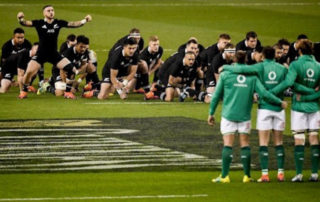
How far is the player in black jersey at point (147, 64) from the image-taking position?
95.9 feet

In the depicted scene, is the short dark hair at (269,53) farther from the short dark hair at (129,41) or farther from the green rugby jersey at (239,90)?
the short dark hair at (129,41)

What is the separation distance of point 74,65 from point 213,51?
354cm

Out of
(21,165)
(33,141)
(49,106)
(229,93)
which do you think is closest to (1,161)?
(21,165)

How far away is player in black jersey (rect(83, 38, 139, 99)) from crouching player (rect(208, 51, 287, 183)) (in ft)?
38.1

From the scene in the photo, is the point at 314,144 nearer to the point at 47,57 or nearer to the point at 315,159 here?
the point at 315,159

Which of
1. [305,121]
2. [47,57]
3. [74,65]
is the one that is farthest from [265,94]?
[74,65]

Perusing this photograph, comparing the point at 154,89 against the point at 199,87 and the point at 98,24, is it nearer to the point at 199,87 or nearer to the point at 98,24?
the point at 199,87

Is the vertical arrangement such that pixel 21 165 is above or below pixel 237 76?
below

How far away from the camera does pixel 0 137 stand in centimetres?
2100

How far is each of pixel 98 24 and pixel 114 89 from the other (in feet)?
53.5

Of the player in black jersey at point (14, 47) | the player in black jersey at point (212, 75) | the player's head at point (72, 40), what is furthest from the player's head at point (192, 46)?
the player in black jersey at point (14, 47)

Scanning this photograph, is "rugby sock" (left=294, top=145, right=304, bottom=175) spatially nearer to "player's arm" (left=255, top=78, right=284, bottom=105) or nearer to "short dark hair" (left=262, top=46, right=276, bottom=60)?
"player's arm" (left=255, top=78, right=284, bottom=105)

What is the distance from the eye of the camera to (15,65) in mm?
29891

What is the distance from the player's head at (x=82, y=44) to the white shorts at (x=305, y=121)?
12.6 meters
